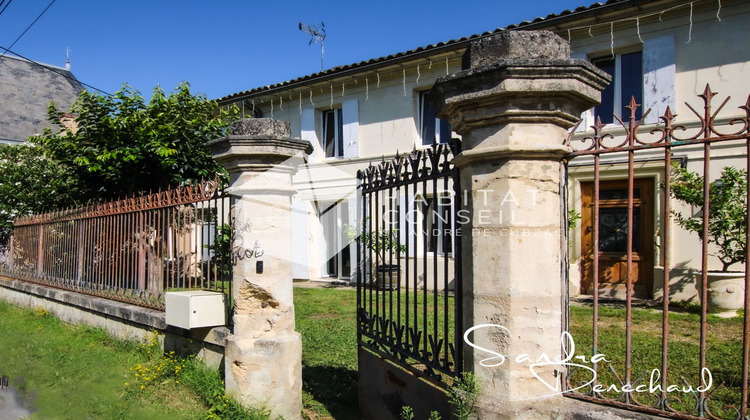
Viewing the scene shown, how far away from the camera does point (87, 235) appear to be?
25.0ft

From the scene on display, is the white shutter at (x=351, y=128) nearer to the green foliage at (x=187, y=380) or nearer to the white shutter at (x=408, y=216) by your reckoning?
the white shutter at (x=408, y=216)

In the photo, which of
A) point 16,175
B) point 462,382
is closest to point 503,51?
point 462,382

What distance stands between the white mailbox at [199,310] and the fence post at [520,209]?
9.66 feet

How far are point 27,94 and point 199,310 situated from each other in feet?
71.0

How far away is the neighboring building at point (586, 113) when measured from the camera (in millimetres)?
8547

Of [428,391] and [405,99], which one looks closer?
[428,391]

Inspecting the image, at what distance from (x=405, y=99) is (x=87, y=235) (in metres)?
7.20

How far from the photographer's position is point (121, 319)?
6.50m

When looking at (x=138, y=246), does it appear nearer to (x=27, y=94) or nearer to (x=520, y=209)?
(x=520, y=209)

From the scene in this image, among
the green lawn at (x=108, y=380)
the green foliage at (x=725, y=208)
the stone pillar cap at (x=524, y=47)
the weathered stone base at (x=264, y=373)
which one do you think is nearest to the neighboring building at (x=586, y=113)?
the green foliage at (x=725, y=208)

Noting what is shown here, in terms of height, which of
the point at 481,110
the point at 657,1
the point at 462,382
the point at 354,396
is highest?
the point at 657,1

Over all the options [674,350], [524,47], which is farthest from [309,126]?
[524,47]

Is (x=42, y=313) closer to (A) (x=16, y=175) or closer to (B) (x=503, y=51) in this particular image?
(A) (x=16, y=175)

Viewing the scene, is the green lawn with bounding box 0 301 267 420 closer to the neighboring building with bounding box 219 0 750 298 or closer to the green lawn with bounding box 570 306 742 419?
the neighboring building with bounding box 219 0 750 298
